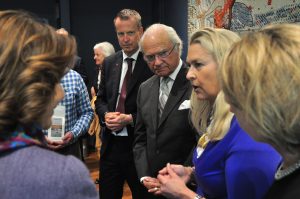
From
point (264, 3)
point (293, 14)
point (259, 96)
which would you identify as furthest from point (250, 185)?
point (264, 3)

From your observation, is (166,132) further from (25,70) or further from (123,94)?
(25,70)

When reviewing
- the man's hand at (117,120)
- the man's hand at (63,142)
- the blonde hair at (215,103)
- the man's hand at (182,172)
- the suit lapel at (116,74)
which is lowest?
the man's hand at (63,142)

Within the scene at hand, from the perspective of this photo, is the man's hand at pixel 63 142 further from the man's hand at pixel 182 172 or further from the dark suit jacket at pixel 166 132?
the man's hand at pixel 182 172

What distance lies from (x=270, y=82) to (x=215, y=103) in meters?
0.64

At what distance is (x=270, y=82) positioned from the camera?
2.83 feet

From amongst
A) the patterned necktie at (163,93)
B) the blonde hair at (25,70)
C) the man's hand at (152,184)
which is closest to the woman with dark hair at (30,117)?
the blonde hair at (25,70)

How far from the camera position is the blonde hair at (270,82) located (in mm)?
854

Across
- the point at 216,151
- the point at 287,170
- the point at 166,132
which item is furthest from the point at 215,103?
the point at 166,132

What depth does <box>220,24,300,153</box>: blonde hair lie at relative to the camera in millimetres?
854

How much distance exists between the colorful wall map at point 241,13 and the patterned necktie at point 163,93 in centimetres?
170

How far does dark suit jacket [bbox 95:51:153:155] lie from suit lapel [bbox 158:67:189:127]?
55 centimetres

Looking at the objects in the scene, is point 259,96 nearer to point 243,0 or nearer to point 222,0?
point 243,0

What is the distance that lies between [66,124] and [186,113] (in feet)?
3.00

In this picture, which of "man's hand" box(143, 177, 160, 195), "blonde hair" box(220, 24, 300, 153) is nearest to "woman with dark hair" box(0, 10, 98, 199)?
"blonde hair" box(220, 24, 300, 153)
